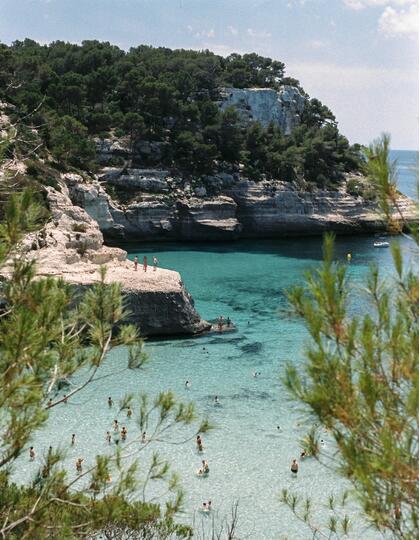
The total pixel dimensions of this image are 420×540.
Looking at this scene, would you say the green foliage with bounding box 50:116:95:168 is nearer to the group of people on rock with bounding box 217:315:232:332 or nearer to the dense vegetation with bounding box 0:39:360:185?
the dense vegetation with bounding box 0:39:360:185

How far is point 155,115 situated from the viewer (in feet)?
166

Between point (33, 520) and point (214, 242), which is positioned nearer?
point (33, 520)

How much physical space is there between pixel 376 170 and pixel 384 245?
1646 inches

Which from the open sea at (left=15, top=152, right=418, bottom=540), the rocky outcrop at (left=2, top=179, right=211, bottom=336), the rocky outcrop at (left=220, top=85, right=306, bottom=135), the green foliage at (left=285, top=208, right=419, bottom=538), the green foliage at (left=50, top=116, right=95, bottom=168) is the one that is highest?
the rocky outcrop at (left=220, top=85, right=306, bottom=135)

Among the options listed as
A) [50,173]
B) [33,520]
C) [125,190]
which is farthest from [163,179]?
[33,520]

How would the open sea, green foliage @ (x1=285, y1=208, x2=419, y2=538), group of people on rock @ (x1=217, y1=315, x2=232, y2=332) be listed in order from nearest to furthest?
1. green foliage @ (x1=285, y1=208, x2=419, y2=538)
2. the open sea
3. group of people on rock @ (x1=217, y1=315, x2=232, y2=332)

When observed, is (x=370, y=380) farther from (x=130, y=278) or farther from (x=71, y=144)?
(x=71, y=144)

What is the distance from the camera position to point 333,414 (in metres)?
4.43

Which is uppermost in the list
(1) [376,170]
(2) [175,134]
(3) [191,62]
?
(3) [191,62]

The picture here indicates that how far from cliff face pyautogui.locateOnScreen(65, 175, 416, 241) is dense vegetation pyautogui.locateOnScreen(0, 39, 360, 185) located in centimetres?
224

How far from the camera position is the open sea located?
1270 centimetres

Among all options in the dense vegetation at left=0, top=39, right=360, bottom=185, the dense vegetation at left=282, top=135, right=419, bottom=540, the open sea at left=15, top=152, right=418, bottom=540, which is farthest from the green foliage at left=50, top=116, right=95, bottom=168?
the dense vegetation at left=282, top=135, right=419, bottom=540

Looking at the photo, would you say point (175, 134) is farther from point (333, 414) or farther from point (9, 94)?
point (333, 414)

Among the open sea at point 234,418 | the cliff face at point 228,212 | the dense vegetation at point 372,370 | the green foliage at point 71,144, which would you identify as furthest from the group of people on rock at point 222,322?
the dense vegetation at point 372,370
